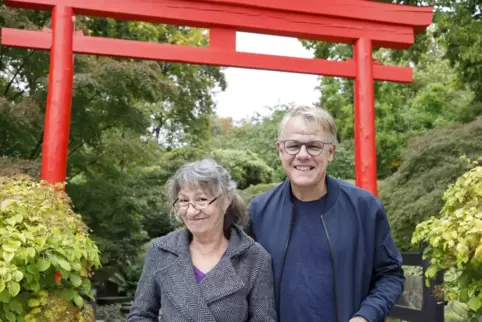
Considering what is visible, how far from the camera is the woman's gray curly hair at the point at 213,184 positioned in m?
1.72

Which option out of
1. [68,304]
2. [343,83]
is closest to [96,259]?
[68,304]

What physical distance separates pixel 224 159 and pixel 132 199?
733 centimetres

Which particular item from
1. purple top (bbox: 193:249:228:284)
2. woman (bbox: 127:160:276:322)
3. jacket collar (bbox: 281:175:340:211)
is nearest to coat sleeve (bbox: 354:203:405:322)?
jacket collar (bbox: 281:175:340:211)

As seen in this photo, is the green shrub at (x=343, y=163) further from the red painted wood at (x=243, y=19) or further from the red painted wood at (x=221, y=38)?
the red painted wood at (x=221, y=38)

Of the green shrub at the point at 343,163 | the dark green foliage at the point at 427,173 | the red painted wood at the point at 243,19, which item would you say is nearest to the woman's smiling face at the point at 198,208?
the red painted wood at the point at 243,19

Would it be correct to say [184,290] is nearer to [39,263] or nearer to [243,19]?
[39,263]

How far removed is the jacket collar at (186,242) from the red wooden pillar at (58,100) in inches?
103

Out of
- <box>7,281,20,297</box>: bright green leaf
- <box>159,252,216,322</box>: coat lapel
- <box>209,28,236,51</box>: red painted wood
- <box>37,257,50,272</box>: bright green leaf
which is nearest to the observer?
<box>159,252,216,322</box>: coat lapel

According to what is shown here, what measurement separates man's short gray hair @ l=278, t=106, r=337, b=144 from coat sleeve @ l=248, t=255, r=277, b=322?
490 millimetres

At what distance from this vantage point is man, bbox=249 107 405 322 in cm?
174

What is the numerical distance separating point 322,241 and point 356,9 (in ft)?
12.5

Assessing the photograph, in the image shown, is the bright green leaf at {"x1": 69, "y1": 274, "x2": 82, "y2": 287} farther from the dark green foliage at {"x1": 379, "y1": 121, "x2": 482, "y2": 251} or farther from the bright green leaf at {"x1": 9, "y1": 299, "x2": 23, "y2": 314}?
the dark green foliage at {"x1": 379, "y1": 121, "x2": 482, "y2": 251}

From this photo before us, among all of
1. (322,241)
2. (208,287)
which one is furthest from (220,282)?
(322,241)

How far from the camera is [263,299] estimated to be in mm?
1691
